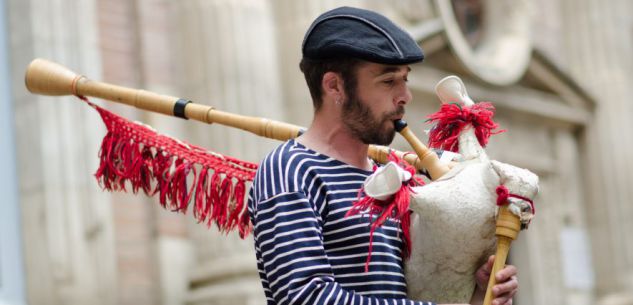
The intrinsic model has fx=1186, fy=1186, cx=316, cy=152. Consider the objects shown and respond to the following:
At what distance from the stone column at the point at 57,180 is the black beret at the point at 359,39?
358 centimetres

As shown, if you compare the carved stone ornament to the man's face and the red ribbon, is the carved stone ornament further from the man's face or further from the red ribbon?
the red ribbon

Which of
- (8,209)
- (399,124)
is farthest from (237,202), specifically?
(8,209)

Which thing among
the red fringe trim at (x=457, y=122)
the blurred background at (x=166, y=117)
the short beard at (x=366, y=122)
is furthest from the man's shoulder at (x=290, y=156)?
the blurred background at (x=166, y=117)

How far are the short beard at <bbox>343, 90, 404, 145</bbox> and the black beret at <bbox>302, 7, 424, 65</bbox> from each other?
99 mm

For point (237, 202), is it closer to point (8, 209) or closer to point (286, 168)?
point (286, 168)

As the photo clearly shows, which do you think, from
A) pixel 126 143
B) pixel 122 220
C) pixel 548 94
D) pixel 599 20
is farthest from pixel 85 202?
pixel 599 20

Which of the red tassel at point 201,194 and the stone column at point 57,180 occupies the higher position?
the stone column at point 57,180

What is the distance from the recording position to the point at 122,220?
6.43m

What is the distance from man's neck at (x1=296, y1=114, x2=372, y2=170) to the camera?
8.38ft

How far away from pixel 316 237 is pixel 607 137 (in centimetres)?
833

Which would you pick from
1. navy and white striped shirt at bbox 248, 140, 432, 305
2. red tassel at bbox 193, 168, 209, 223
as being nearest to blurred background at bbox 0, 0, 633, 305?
red tassel at bbox 193, 168, 209, 223

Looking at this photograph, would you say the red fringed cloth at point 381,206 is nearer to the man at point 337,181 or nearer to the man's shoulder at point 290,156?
the man at point 337,181

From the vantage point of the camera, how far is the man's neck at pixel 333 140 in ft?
8.38

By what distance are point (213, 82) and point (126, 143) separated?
3.56 m
